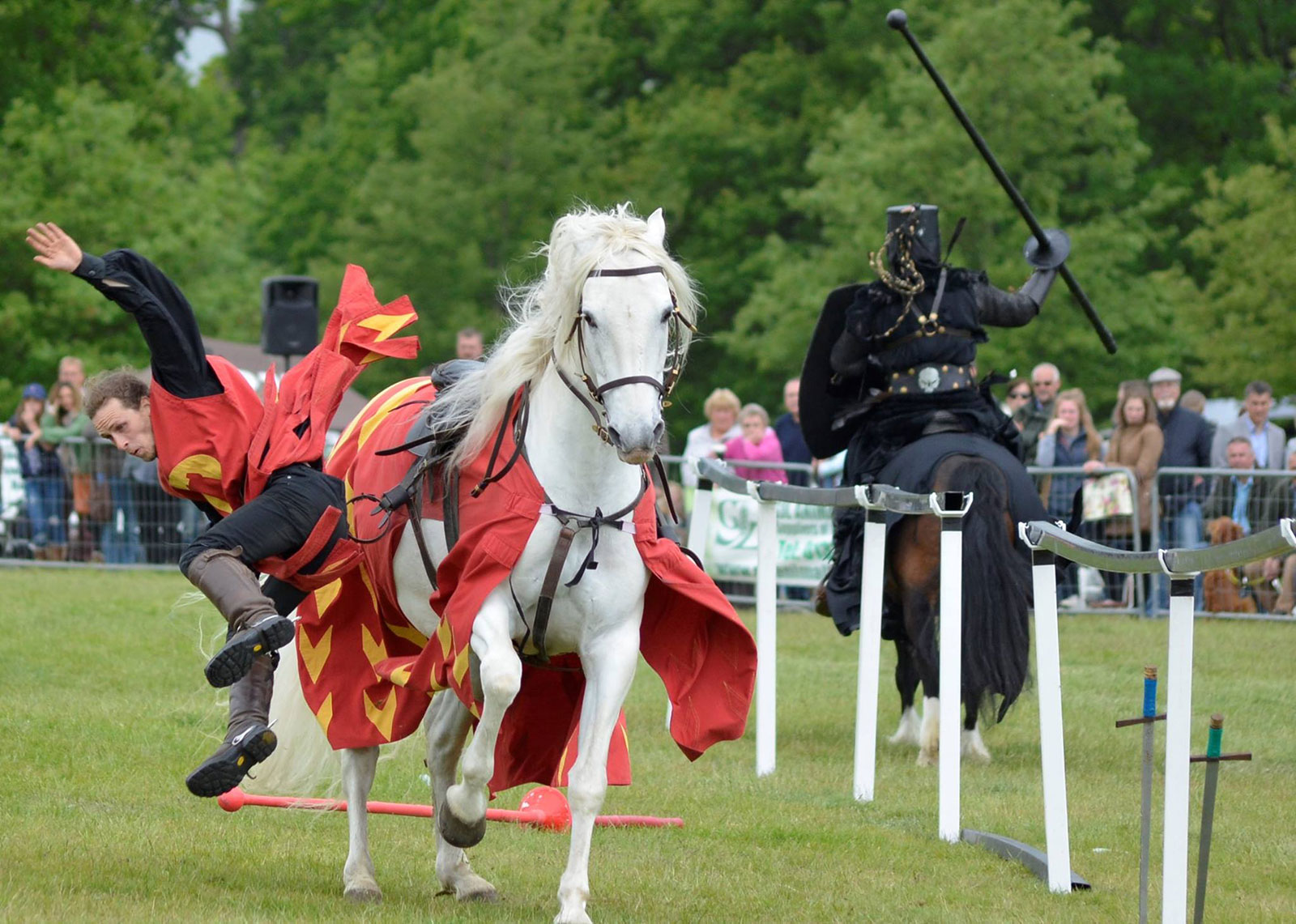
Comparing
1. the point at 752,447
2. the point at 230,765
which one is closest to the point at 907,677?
the point at 230,765

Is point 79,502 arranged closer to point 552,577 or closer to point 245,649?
point 245,649

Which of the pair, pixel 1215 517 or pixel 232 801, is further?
pixel 1215 517

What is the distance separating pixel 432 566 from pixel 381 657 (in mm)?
630

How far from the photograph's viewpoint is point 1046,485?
53.1 ft

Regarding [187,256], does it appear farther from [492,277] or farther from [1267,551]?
[1267,551]

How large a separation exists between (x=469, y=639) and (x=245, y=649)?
0.69 metres

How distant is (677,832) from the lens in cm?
759

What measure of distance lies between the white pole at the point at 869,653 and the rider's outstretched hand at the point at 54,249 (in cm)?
370

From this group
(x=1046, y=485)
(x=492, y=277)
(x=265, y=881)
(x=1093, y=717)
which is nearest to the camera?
(x=265, y=881)

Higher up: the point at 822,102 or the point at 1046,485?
the point at 822,102

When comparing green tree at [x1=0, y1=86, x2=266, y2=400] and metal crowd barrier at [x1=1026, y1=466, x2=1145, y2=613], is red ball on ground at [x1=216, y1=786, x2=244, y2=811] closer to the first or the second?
metal crowd barrier at [x1=1026, y1=466, x2=1145, y2=613]

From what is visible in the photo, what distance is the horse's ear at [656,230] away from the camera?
5.89 meters

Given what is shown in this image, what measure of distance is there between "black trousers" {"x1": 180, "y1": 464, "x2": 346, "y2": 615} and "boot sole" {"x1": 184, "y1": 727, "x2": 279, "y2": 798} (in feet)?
2.09

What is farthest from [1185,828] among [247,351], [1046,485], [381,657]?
[247,351]
